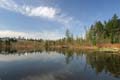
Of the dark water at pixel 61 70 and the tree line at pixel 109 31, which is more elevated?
the tree line at pixel 109 31

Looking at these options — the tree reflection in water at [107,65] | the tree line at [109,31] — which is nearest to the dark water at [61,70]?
the tree reflection in water at [107,65]

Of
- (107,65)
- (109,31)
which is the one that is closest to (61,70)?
(107,65)

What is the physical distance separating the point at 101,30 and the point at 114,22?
1581cm

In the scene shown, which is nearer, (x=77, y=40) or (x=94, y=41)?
(x=94, y=41)

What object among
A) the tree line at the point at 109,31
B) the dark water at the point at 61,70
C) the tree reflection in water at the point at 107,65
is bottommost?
the dark water at the point at 61,70

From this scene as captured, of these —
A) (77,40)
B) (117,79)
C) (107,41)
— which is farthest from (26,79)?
(77,40)

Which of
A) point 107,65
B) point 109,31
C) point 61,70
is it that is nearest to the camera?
point 61,70

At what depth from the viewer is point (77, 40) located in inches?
6555

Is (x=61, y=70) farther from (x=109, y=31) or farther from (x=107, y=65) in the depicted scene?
(x=109, y=31)

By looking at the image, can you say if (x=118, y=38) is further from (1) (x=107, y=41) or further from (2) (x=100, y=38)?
(2) (x=100, y=38)

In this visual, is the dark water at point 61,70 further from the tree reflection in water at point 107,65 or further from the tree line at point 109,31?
the tree line at point 109,31

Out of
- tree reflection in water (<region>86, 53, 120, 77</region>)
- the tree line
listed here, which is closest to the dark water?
tree reflection in water (<region>86, 53, 120, 77</region>)

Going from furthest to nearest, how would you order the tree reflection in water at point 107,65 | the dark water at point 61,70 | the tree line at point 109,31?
the tree line at point 109,31
the tree reflection in water at point 107,65
the dark water at point 61,70

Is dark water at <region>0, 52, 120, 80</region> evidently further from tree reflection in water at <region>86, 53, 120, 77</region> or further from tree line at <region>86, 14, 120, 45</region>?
tree line at <region>86, 14, 120, 45</region>
